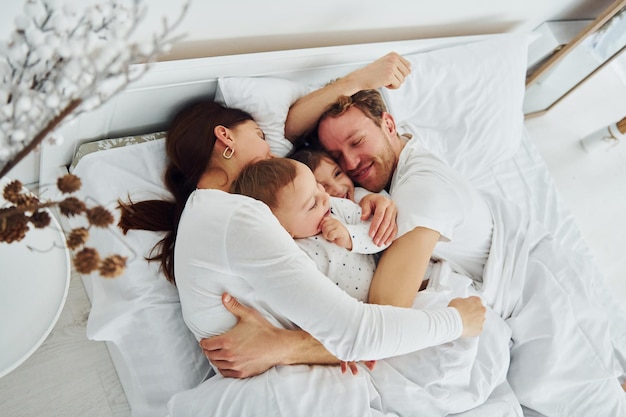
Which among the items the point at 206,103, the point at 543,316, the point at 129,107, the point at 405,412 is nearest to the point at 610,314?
the point at 543,316

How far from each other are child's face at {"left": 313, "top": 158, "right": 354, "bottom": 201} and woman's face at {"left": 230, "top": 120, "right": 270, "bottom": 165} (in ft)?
0.56

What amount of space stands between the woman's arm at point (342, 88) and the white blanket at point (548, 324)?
1.68ft

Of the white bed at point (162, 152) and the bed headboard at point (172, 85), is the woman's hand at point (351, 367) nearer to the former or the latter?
the white bed at point (162, 152)

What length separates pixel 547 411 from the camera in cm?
140

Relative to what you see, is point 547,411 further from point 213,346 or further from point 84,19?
point 84,19

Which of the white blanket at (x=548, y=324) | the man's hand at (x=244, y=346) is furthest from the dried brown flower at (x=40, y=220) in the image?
the white blanket at (x=548, y=324)

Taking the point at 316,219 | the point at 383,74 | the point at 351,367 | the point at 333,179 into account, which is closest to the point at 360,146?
the point at 333,179

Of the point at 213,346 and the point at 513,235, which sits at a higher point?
the point at 213,346

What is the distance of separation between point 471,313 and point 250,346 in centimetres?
54

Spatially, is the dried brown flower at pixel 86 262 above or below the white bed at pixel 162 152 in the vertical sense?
above

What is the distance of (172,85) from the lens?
4.45ft

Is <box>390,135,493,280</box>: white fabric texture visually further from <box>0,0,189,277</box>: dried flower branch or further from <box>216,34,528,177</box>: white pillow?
<box>0,0,189,277</box>: dried flower branch

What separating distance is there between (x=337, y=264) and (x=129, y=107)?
0.70 metres

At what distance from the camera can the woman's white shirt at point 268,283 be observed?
1018 mm
